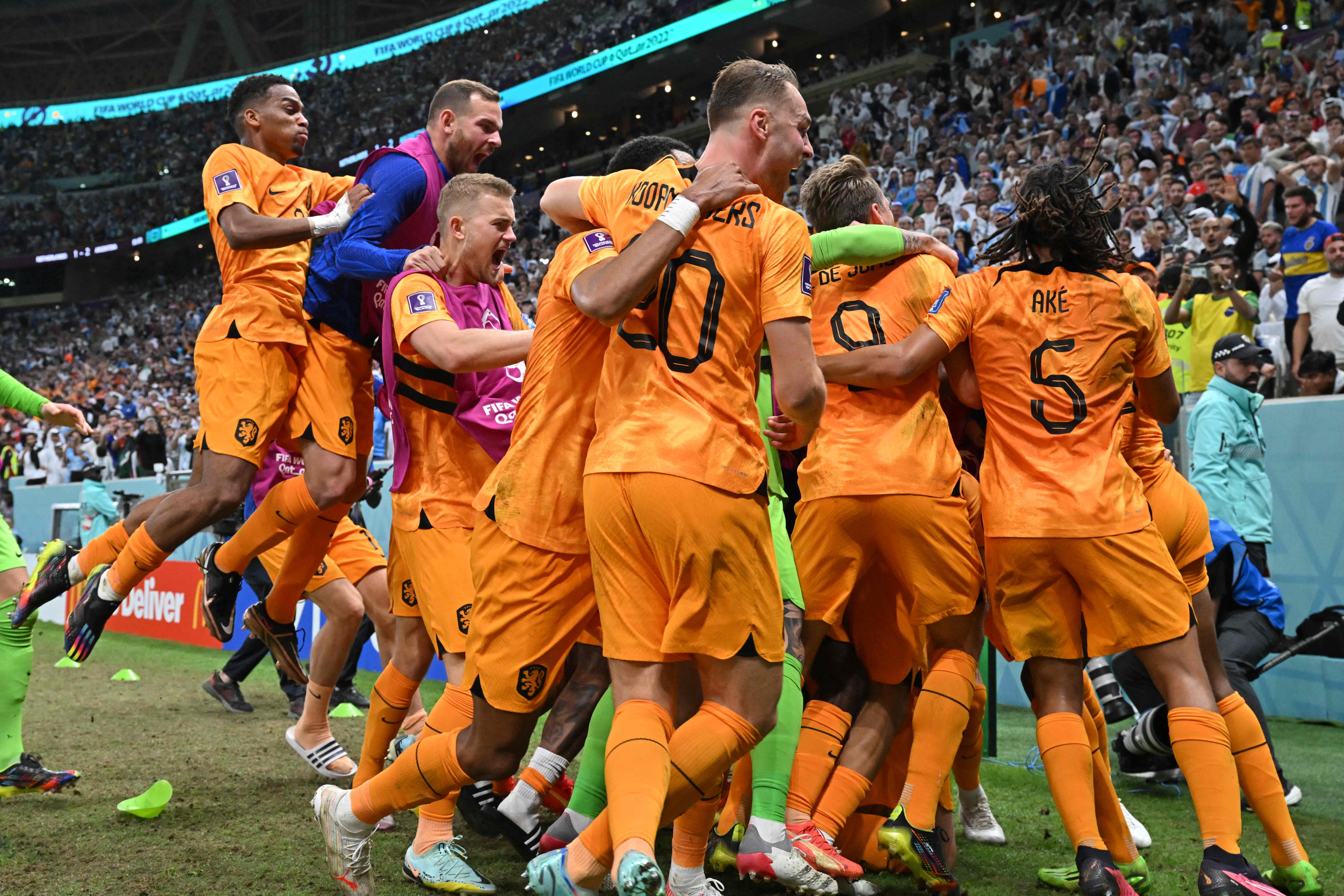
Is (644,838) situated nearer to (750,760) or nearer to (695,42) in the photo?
(750,760)

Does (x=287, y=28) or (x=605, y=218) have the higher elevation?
(x=287, y=28)

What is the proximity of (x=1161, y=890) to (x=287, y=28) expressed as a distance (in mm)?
47952

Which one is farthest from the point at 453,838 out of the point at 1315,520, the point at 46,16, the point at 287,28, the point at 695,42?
the point at 46,16

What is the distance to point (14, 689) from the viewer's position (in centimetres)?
467

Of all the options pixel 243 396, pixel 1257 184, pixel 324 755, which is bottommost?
pixel 324 755

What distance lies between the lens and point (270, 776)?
5.30m

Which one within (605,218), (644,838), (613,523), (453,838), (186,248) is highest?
(186,248)

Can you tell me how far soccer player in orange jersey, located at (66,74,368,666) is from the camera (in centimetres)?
470

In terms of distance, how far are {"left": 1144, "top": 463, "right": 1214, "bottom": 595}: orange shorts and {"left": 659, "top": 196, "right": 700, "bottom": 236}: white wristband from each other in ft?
7.06

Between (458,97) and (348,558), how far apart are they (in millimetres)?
2357

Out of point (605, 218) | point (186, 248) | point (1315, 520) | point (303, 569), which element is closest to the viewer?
point (605, 218)

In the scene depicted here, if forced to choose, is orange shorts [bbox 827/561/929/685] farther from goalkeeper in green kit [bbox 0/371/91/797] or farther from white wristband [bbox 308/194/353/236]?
goalkeeper in green kit [bbox 0/371/91/797]

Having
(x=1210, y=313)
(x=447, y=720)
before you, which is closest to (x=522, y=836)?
(x=447, y=720)

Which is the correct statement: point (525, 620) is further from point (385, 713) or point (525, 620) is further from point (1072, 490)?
point (1072, 490)
